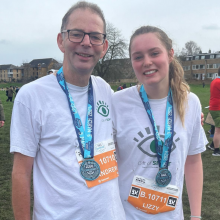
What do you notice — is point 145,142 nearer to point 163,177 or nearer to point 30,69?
point 163,177

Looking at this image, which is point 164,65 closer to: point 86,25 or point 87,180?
point 86,25

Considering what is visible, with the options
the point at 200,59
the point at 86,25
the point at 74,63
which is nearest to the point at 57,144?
the point at 74,63

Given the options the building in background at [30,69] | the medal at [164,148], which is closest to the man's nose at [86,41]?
the medal at [164,148]

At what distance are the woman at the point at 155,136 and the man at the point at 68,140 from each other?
0.48 ft

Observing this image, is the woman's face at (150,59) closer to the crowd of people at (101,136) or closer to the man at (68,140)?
the crowd of people at (101,136)

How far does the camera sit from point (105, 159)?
5.98 feet

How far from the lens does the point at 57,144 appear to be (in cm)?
167

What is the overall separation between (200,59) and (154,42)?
8096 centimetres

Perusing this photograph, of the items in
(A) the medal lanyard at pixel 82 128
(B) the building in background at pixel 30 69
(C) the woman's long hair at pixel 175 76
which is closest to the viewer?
(A) the medal lanyard at pixel 82 128

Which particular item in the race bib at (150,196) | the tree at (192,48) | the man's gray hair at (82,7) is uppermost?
the tree at (192,48)

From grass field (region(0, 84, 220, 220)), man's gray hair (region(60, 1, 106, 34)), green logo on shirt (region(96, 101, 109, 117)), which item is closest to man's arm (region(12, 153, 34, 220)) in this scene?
green logo on shirt (region(96, 101, 109, 117))

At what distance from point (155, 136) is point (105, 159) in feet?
1.39

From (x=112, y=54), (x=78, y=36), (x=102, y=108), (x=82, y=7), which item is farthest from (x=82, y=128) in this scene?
(x=112, y=54)

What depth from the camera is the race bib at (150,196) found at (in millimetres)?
1881
